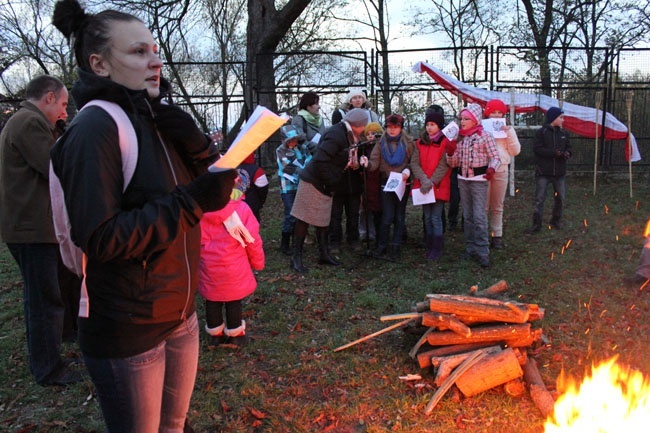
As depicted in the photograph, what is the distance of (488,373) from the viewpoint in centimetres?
368

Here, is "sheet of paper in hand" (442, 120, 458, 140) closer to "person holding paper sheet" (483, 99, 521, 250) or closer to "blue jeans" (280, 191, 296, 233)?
"person holding paper sheet" (483, 99, 521, 250)

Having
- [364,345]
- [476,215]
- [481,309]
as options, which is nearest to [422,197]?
[476,215]

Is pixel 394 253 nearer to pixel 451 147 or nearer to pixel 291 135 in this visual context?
pixel 451 147

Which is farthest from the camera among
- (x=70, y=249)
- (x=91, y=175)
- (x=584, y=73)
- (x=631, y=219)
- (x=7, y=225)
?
(x=584, y=73)

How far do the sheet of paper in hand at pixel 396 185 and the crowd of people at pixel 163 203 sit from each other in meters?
0.02

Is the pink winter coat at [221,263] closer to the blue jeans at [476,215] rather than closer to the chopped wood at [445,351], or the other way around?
the chopped wood at [445,351]

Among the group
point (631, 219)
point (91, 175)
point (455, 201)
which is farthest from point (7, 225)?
point (631, 219)

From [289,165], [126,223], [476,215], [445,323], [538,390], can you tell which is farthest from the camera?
[289,165]

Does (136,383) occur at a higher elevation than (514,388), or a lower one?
higher

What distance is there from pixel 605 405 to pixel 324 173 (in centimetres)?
431

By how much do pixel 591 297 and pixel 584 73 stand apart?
11.0 meters

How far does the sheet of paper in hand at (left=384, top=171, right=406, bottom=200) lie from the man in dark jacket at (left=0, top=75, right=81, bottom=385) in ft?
13.9

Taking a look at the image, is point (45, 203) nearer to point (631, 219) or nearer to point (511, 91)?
point (631, 219)

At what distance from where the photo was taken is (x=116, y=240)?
1611mm
